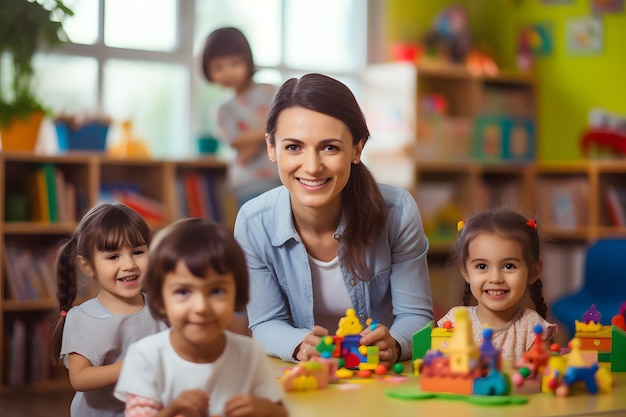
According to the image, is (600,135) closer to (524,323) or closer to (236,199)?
(236,199)

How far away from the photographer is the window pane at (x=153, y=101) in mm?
5176

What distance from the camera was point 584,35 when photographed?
6.02 m

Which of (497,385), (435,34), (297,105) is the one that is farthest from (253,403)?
(435,34)

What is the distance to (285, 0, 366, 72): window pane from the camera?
19.0ft

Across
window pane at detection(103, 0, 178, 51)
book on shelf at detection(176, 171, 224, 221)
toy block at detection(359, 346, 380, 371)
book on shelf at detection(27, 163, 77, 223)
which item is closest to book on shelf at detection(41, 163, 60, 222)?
book on shelf at detection(27, 163, 77, 223)

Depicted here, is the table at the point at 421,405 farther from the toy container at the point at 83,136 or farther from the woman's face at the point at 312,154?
the toy container at the point at 83,136

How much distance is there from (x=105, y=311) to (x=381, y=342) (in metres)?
0.53

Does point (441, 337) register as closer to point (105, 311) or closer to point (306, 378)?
point (306, 378)

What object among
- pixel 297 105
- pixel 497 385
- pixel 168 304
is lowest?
pixel 497 385

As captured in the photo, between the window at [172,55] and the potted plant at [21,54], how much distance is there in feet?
0.94

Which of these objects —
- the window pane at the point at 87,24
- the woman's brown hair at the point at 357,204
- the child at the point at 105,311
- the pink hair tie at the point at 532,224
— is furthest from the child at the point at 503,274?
the window pane at the point at 87,24

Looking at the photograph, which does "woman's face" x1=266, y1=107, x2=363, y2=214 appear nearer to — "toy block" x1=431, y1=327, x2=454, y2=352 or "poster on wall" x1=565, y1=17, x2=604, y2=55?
"toy block" x1=431, y1=327, x2=454, y2=352

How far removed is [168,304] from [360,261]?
850mm

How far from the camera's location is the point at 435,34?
610 centimetres
